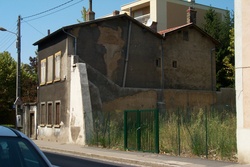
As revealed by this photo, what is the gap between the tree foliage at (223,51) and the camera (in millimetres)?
40000

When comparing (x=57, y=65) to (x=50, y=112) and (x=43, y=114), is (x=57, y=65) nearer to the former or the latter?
(x=50, y=112)

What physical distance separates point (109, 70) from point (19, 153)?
23500 millimetres

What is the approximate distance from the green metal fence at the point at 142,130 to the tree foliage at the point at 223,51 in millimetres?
19812

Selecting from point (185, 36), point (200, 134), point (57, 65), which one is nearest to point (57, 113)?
point (57, 65)

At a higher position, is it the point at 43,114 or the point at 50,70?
the point at 50,70

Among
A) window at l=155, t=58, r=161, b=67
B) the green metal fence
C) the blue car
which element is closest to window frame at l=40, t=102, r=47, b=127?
window at l=155, t=58, r=161, b=67

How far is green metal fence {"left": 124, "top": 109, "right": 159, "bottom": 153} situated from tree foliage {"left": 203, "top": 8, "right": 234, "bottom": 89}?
65.0ft

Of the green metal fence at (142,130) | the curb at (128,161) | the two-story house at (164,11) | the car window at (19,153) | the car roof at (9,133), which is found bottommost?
the curb at (128,161)

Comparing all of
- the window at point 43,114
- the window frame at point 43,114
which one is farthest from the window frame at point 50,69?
the window at point 43,114

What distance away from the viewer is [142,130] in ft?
63.8

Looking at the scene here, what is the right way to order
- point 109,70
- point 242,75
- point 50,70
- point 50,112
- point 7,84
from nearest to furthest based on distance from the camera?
1. point 242,75
2. point 109,70
3. point 50,112
4. point 50,70
5. point 7,84

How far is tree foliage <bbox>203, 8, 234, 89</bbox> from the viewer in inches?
1575

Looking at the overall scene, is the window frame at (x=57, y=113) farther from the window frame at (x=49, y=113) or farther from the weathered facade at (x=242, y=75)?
the weathered facade at (x=242, y=75)

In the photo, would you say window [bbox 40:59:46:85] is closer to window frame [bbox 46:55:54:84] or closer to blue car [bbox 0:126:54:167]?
window frame [bbox 46:55:54:84]
